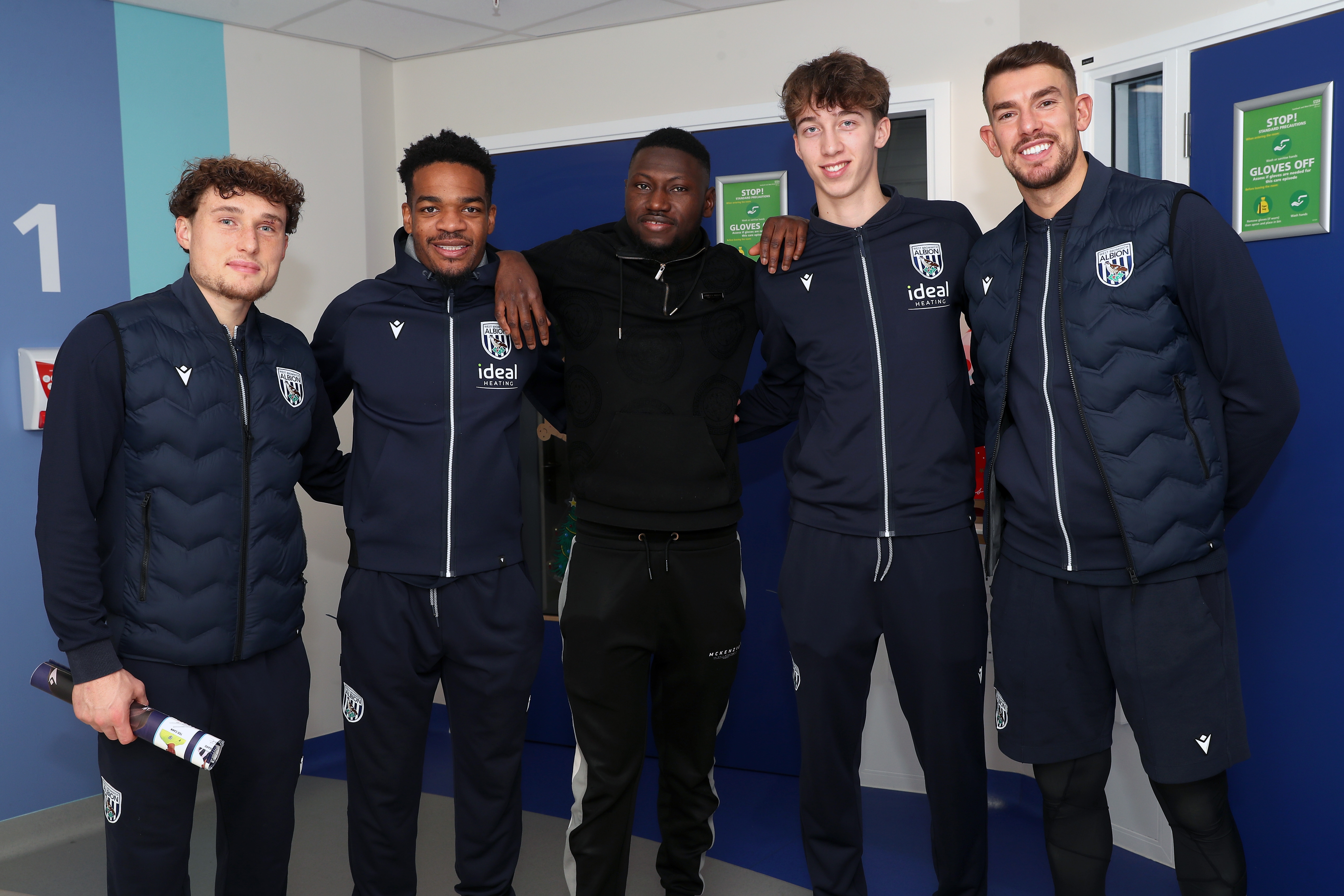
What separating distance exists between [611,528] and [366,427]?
0.61 meters

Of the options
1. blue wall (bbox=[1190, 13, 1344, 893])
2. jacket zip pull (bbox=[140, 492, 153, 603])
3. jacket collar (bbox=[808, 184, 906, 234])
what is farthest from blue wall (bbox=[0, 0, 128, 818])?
blue wall (bbox=[1190, 13, 1344, 893])

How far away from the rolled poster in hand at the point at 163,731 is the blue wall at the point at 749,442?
80.0 inches

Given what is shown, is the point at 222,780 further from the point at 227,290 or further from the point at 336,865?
the point at 336,865

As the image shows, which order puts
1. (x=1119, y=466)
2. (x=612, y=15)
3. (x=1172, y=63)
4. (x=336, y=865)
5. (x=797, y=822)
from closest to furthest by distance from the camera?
(x=1119, y=466) < (x=1172, y=63) < (x=336, y=865) < (x=797, y=822) < (x=612, y=15)

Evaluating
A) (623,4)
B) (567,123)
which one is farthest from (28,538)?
(623,4)

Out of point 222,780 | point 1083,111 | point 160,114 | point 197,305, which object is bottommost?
point 222,780

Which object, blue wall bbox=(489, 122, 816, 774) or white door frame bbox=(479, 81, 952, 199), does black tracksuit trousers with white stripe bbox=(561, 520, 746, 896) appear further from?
white door frame bbox=(479, 81, 952, 199)

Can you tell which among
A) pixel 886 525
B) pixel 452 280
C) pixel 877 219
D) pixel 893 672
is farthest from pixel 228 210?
pixel 893 672

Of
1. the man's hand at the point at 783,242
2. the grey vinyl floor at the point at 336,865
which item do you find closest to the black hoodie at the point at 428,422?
the man's hand at the point at 783,242

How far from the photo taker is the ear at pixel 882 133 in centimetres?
219

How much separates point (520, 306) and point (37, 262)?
1.74 meters

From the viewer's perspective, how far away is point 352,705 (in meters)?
2.19

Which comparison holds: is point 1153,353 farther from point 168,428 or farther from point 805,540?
point 168,428

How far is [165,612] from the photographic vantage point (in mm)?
1792
